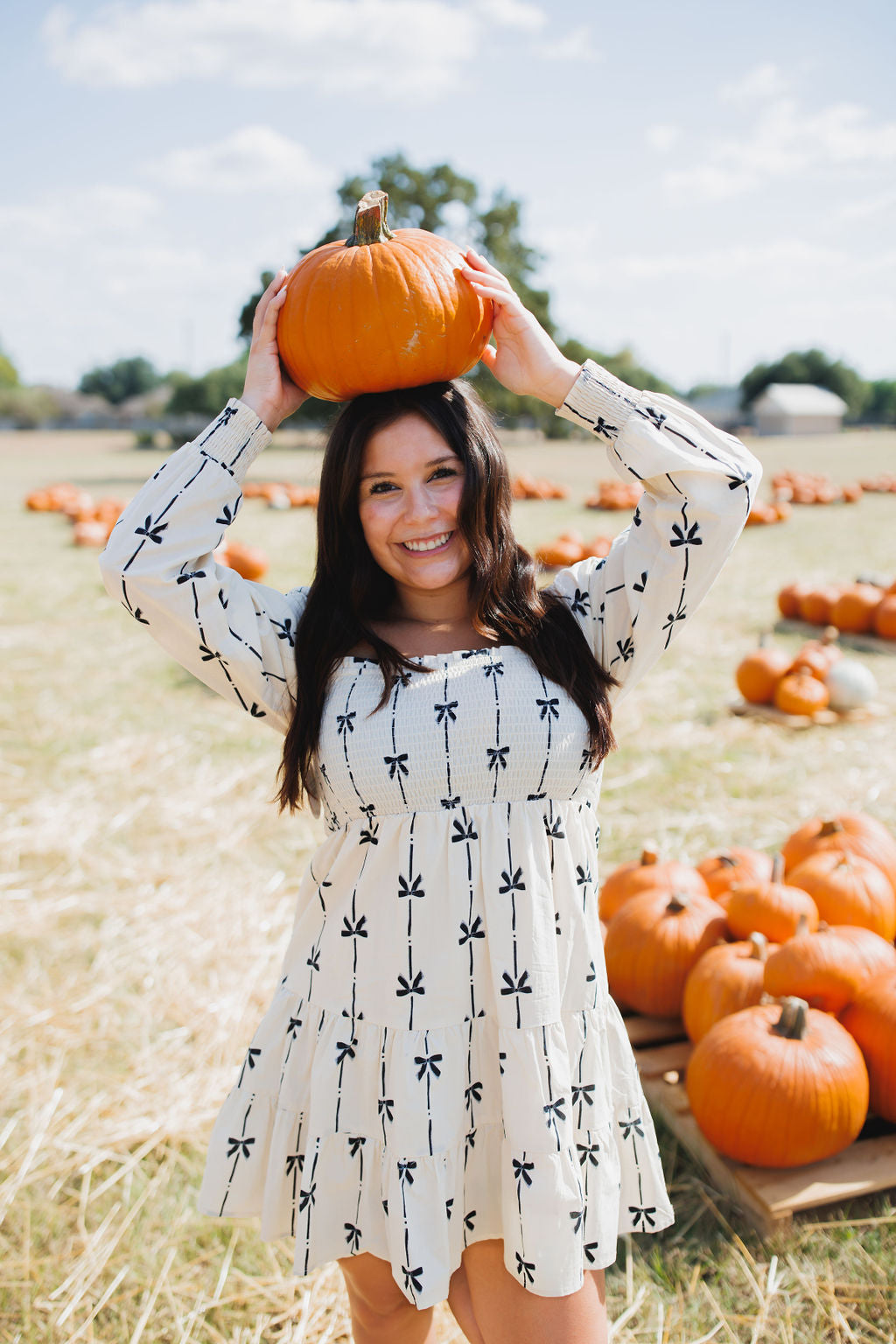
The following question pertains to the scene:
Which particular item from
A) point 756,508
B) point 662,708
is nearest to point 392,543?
point 662,708

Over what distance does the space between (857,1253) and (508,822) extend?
5.46 ft

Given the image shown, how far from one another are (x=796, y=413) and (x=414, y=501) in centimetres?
7424

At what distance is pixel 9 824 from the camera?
17.4ft

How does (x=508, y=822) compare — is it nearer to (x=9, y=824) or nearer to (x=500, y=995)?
(x=500, y=995)

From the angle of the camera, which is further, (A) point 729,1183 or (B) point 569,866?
(A) point 729,1183

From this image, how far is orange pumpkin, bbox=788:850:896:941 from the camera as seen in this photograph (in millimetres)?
3252

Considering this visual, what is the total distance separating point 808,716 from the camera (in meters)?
6.46

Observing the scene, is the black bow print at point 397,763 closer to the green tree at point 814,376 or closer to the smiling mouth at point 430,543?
the smiling mouth at point 430,543

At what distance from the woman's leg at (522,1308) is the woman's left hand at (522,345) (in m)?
1.75

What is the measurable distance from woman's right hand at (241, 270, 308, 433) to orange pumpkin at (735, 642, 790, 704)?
517 cm

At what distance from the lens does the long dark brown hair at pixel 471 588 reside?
202 centimetres

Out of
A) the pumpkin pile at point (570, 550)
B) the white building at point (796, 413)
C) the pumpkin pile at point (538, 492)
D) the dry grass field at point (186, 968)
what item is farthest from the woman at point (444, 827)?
the white building at point (796, 413)

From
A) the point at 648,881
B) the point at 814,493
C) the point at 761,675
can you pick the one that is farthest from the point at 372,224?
the point at 814,493

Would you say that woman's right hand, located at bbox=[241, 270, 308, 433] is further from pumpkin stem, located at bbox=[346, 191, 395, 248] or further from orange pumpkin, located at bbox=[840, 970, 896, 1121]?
orange pumpkin, located at bbox=[840, 970, 896, 1121]
